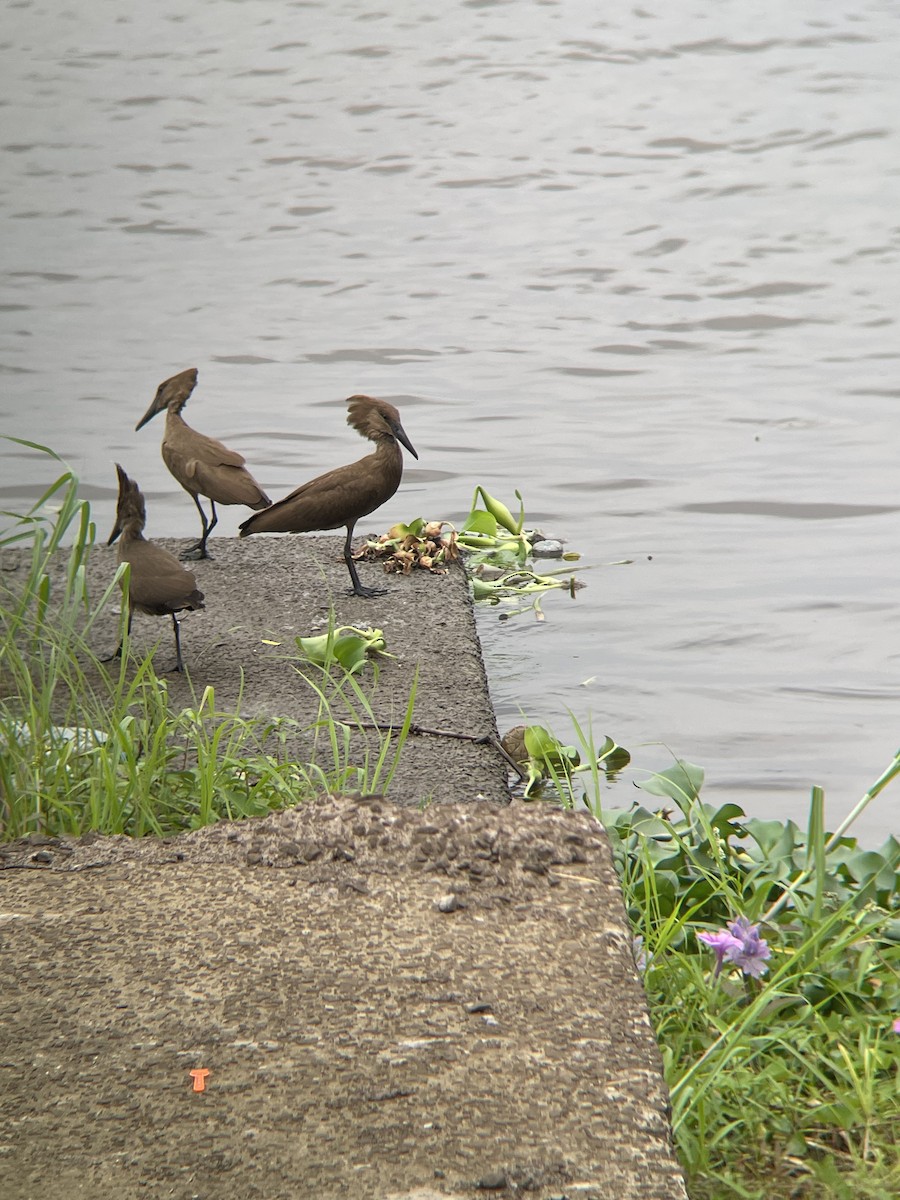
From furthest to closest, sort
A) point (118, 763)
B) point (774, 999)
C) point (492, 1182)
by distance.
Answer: point (118, 763) < point (774, 999) < point (492, 1182)

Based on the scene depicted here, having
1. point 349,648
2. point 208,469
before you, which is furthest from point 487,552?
point 349,648

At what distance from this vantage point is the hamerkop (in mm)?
4184

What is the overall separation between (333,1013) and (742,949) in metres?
0.65

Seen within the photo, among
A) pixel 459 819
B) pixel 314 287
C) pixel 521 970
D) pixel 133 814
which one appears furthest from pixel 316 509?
pixel 314 287

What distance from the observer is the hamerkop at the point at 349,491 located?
4.18 meters

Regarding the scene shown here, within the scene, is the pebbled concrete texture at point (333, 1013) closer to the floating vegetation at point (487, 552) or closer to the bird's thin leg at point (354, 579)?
the bird's thin leg at point (354, 579)

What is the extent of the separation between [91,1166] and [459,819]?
1008 millimetres

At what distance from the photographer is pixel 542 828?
8.16 ft

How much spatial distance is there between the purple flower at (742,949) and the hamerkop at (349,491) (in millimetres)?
2246

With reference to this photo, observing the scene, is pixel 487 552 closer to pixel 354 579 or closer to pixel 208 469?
pixel 354 579

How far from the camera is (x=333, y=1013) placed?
1.95 metres

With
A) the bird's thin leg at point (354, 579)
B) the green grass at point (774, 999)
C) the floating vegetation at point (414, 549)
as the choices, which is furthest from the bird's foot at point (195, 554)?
the green grass at point (774, 999)

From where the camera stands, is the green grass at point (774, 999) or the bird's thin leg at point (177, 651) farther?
the bird's thin leg at point (177, 651)

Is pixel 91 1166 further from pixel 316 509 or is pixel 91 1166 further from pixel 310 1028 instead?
pixel 316 509
